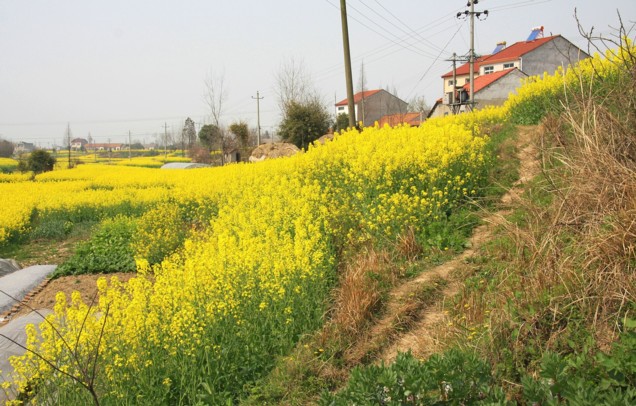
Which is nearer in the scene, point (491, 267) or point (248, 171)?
point (491, 267)

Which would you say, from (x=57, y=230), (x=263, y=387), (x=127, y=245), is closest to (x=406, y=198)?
(x=263, y=387)

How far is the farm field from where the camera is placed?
3.84m

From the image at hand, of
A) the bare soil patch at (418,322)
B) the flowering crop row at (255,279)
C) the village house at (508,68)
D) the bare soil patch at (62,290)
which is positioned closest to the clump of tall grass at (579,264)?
the bare soil patch at (418,322)

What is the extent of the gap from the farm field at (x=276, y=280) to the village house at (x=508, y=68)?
65.7 feet

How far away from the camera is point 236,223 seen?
836 centimetres

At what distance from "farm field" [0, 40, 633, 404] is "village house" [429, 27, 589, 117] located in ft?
65.7

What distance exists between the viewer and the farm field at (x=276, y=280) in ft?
12.6

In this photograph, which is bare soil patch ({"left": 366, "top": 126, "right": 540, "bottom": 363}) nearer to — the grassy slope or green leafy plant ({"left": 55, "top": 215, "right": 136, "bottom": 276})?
the grassy slope

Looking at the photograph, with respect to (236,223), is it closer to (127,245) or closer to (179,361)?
(127,245)

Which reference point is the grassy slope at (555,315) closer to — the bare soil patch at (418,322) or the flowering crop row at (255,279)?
the bare soil patch at (418,322)

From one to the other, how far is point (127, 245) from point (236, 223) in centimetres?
294

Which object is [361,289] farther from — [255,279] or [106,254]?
[106,254]

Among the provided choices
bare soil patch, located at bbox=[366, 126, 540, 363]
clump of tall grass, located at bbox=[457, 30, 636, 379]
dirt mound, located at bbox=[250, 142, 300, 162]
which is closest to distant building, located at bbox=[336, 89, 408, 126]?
dirt mound, located at bbox=[250, 142, 300, 162]

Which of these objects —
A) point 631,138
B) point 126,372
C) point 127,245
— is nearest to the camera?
point 631,138
